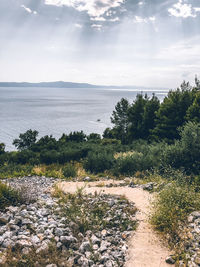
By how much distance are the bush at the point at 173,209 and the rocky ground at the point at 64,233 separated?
0.78 metres

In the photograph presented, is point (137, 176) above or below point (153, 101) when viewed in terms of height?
below

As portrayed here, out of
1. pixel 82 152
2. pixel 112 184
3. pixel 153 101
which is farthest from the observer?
pixel 153 101

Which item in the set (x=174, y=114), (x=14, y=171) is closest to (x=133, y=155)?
(x=14, y=171)

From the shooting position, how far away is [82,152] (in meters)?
17.1

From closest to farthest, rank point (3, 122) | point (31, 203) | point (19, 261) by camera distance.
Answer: point (19, 261) → point (31, 203) → point (3, 122)

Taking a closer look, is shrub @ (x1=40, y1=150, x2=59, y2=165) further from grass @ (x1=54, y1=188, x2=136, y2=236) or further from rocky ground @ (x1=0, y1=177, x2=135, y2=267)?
rocky ground @ (x1=0, y1=177, x2=135, y2=267)

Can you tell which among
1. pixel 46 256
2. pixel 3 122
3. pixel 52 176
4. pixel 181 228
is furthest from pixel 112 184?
pixel 3 122

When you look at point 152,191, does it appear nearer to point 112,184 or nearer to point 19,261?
point 112,184

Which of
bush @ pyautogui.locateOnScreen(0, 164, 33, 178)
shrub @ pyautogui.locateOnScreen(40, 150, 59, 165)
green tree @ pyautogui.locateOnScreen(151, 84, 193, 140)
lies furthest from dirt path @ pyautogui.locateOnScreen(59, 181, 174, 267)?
green tree @ pyautogui.locateOnScreen(151, 84, 193, 140)

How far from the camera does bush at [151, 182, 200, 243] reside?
5.46 metres

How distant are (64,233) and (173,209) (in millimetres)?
2814

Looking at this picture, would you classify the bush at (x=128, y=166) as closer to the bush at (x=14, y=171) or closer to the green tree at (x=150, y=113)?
the bush at (x=14, y=171)

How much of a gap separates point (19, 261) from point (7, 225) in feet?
4.46

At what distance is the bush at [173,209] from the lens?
546 cm
